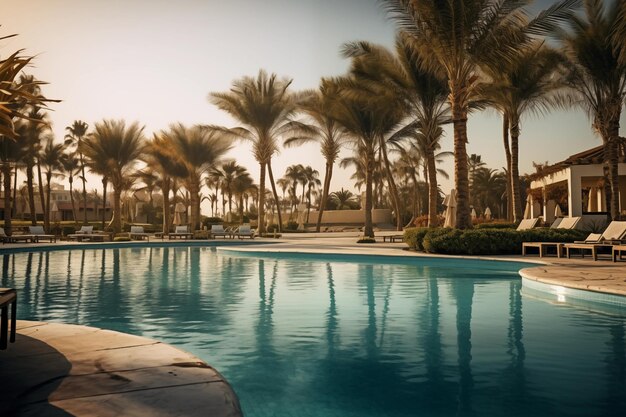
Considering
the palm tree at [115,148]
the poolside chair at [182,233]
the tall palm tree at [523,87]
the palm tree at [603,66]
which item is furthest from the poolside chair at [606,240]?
the palm tree at [115,148]

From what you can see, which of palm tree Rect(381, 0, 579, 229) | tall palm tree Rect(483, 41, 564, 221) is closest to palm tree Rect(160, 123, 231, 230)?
tall palm tree Rect(483, 41, 564, 221)

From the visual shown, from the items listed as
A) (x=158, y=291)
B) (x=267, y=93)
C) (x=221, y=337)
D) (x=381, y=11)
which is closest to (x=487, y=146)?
(x=267, y=93)

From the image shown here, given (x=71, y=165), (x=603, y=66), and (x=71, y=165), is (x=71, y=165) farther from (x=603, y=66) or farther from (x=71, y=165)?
(x=603, y=66)

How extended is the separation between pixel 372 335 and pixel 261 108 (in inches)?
978

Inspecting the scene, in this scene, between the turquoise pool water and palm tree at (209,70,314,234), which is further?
palm tree at (209,70,314,234)

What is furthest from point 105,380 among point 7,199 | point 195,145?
point 195,145

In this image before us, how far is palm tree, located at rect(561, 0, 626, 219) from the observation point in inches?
700

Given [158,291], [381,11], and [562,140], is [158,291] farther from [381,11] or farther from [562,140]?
[562,140]

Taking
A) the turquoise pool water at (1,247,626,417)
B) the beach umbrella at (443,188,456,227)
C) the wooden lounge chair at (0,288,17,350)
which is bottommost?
the turquoise pool water at (1,247,626,417)

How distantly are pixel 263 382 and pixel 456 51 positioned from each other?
45.0ft

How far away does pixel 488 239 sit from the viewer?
15367 millimetres

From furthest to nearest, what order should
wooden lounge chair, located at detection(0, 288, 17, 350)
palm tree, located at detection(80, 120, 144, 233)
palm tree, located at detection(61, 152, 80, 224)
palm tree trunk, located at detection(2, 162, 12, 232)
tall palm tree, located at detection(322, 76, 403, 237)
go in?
palm tree, located at detection(61, 152, 80, 224) < palm tree, located at detection(80, 120, 144, 233) < palm tree trunk, located at detection(2, 162, 12, 232) < tall palm tree, located at detection(322, 76, 403, 237) < wooden lounge chair, located at detection(0, 288, 17, 350)

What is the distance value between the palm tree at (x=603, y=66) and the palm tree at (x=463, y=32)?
308 centimetres

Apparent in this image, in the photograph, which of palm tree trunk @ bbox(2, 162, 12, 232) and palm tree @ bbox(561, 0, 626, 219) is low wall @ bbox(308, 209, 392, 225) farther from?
palm tree @ bbox(561, 0, 626, 219)
